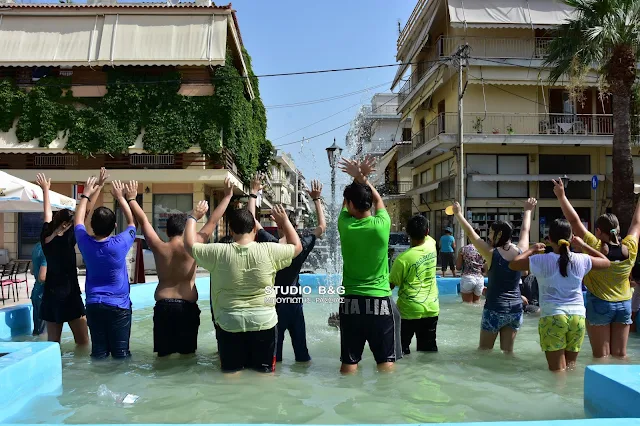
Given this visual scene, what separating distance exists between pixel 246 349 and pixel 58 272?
8.38 ft

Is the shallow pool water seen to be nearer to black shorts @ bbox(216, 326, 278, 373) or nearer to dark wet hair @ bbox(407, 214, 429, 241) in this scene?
black shorts @ bbox(216, 326, 278, 373)

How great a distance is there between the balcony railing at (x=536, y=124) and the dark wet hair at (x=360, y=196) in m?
19.4

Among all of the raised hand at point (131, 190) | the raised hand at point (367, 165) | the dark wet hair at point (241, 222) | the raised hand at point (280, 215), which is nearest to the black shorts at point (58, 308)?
the raised hand at point (131, 190)

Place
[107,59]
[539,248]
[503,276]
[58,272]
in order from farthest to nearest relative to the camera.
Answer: [107,59], [58,272], [503,276], [539,248]

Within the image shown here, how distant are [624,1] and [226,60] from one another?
46.4ft

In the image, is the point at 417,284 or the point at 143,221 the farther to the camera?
the point at 417,284

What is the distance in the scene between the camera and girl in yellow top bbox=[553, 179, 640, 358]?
208 inches

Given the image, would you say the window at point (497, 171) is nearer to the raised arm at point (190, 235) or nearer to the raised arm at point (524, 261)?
the raised arm at point (524, 261)

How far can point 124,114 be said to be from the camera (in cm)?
2133

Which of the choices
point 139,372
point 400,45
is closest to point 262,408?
point 139,372

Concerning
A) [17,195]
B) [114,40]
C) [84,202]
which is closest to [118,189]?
[84,202]

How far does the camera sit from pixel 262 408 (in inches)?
164

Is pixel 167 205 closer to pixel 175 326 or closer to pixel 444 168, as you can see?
pixel 444 168

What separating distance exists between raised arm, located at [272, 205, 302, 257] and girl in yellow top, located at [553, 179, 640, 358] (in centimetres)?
265
